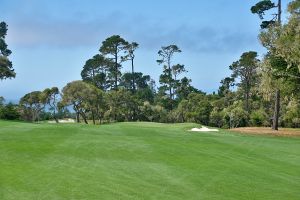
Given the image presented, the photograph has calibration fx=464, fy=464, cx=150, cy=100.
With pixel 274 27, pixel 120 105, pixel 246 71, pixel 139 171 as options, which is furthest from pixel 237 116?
pixel 139 171

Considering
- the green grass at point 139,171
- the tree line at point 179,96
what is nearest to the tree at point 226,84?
the tree line at point 179,96

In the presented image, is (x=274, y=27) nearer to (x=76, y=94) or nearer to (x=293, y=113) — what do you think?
(x=293, y=113)

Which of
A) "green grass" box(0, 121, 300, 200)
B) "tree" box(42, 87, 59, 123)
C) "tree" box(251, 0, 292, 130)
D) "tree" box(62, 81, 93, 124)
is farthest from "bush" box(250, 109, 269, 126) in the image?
"green grass" box(0, 121, 300, 200)

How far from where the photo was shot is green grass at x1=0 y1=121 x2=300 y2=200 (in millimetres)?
9883

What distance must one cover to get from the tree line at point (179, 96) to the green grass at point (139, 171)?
1642 centimetres

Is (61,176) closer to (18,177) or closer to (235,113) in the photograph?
(18,177)

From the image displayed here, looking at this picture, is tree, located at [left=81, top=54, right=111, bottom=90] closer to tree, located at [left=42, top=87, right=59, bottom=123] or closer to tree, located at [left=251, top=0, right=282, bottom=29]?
tree, located at [left=42, top=87, right=59, bottom=123]

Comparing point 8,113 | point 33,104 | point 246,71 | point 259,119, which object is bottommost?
point 259,119

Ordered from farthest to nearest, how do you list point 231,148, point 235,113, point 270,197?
1. point 235,113
2. point 231,148
3. point 270,197

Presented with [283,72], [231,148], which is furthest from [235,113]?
[231,148]

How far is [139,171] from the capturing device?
40.0ft

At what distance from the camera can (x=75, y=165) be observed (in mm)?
12633

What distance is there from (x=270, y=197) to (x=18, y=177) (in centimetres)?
571

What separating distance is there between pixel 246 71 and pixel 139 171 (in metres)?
59.6
